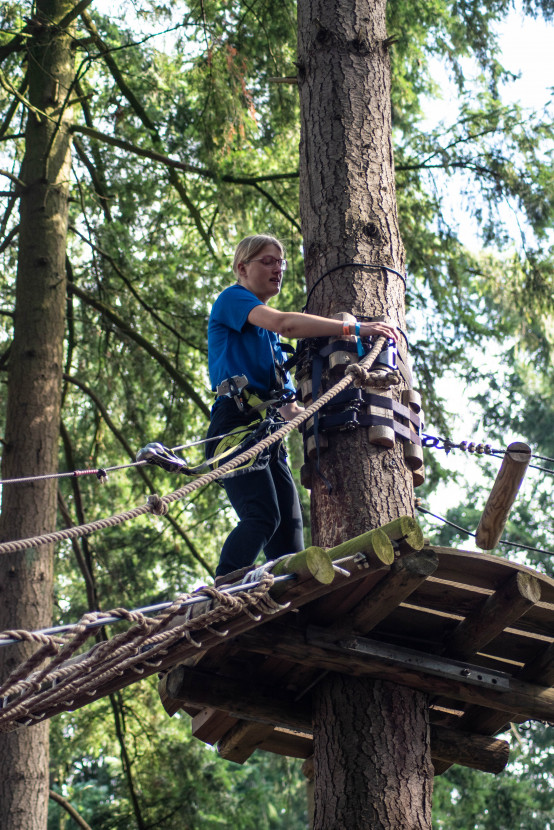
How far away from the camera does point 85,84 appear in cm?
861

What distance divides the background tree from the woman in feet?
9.53

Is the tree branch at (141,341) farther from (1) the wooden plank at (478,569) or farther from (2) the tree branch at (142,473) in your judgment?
(1) the wooden plank at (478,569)

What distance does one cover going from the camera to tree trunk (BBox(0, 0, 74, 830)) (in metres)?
5.46

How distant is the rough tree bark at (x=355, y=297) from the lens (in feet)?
10.5

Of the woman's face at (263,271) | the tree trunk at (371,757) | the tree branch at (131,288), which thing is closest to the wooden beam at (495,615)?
the tree trunk at (371,757)

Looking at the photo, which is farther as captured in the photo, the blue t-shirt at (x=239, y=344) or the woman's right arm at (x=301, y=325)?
the blue t-shirt at (x=239, y=344)

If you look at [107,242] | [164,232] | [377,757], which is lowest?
→ [377,757]

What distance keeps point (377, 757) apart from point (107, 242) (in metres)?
5.27

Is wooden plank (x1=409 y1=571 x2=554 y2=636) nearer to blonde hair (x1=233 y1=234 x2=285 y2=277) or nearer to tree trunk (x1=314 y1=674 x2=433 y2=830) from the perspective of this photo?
tree trunk (x1=314 y1=674 x2=433 y2=830)

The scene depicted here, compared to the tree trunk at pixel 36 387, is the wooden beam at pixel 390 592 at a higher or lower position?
lower

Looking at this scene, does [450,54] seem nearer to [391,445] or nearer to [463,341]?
[463,341]

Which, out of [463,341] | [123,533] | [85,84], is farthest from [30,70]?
[123,533]

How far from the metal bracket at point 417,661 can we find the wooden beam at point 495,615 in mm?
68

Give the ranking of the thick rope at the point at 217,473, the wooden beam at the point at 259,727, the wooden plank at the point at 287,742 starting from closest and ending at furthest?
the thick rope at the point at 217,473, the wooden beam at the point at 259,727, the wooden plank at the point at 287,742
